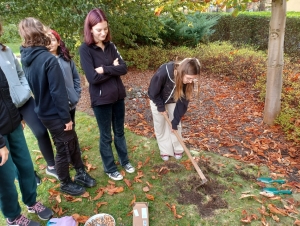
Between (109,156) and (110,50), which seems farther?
(109,156)

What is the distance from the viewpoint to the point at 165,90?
3.03 metres

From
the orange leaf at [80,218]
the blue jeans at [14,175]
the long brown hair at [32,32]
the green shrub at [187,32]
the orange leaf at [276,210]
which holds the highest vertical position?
the long brown hair at [32,32]

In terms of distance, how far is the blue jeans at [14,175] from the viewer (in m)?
2.02

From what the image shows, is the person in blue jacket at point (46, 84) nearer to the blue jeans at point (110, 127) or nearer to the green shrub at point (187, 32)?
the blue jeans at point (110, 127)

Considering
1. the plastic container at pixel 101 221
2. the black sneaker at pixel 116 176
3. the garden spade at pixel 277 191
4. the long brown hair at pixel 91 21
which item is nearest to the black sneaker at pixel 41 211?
the plastic container at pixel 101 221

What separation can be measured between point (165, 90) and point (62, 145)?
1349 mm

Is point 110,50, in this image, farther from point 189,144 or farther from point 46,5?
point 46,5

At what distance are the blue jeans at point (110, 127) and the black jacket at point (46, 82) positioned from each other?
411 mm

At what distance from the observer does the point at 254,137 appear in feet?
13.1

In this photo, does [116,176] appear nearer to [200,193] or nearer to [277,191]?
[200,193]

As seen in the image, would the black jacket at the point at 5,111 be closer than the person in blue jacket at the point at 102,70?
Yes

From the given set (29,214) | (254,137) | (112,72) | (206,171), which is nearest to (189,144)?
(206,171)

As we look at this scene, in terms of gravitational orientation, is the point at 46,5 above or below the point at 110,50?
above

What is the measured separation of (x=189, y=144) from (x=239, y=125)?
111 centimetres
